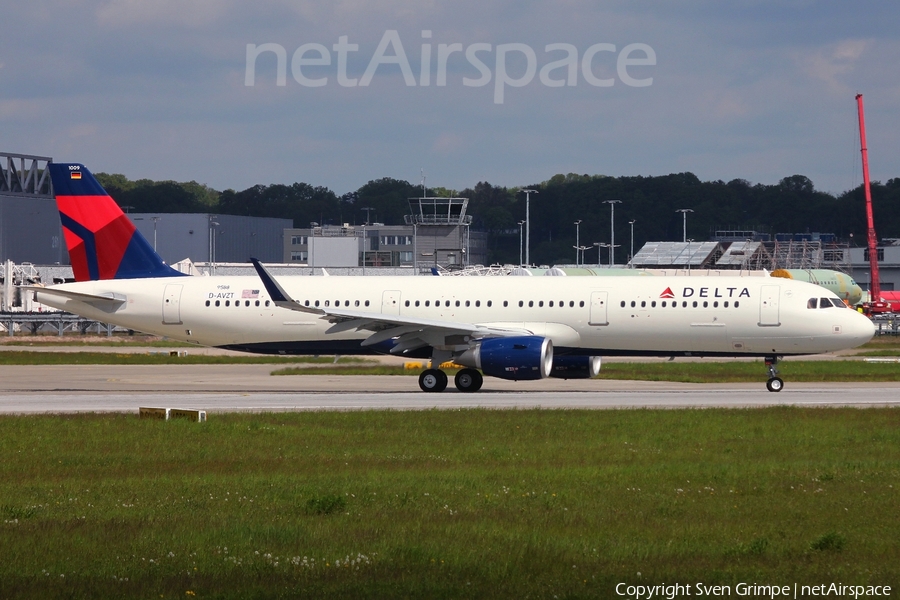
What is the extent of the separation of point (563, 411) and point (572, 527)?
14632 millimetres

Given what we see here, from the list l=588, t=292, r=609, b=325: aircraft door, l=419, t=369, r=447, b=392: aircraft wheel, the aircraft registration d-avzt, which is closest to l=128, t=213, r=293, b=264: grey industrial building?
the aircraft registration d-avzt

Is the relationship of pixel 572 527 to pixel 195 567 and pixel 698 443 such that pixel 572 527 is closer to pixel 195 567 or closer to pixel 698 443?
pixel 195 567

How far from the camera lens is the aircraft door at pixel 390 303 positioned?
38375 millimetres

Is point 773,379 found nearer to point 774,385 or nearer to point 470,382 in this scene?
point 774,385

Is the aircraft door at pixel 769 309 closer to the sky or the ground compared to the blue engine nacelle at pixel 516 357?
closer to the sky

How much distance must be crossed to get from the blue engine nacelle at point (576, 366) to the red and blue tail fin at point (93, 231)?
1449cm

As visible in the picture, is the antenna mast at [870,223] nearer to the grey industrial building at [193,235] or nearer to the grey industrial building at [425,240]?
the grey industrial building at [425,240]

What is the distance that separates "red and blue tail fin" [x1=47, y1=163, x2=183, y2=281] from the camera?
39781mm

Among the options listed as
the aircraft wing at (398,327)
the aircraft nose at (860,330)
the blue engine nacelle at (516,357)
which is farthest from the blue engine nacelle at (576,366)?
the aircraft nose at (860,330)

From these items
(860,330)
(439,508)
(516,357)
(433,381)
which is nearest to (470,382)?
(433,381)

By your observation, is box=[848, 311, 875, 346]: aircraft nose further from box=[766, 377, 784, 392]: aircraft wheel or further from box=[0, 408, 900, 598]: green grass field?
box=[0, 408, 900, 598]: green grass field

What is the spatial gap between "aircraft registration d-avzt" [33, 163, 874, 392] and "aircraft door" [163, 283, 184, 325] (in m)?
0.03

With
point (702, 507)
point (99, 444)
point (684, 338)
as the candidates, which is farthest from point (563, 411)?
point (702, 507)

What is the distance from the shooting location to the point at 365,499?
51.2ft
